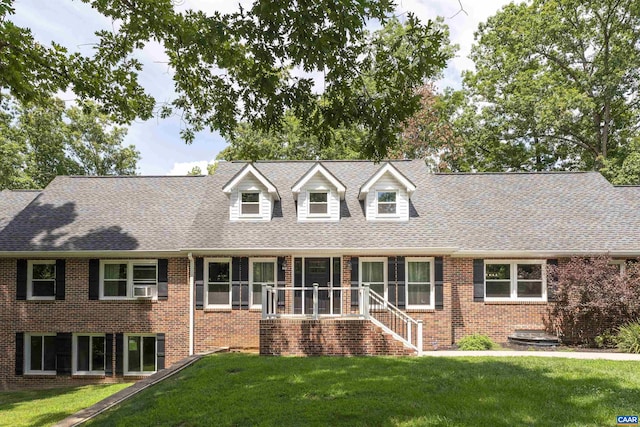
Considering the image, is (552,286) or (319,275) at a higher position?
(319,275)

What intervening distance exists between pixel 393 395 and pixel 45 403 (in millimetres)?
9405

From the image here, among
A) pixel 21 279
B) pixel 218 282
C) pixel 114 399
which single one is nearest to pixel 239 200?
pixel 218 282

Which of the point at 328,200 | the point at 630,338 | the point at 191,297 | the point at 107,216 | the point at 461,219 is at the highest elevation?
the point at 328,200

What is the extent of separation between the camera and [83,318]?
14.8 m

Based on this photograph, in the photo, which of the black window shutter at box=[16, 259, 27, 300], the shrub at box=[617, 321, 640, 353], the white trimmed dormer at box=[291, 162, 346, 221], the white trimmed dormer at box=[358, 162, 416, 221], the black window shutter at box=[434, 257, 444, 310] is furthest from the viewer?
the white trimmed dormer at box=[291, 162, 346, 221]

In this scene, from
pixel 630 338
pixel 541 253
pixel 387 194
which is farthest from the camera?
pixel 387 194

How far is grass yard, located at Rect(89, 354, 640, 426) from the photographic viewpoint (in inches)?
234

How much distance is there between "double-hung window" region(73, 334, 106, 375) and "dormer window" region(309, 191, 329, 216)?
845 cm

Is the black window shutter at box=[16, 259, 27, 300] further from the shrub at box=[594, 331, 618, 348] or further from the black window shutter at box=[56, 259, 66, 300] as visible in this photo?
the shrub at box=[594, 331, 618, 348]

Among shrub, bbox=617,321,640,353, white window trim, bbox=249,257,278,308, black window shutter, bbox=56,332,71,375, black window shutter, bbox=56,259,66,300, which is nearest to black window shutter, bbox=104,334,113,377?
black window shutter, bbox=56,332,71,375

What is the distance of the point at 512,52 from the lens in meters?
26.2

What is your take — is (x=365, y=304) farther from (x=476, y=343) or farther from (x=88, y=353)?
(x=88, y=353)

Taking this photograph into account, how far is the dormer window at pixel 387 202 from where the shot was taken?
16.0m

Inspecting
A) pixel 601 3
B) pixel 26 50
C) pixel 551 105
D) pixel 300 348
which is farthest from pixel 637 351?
pixel 601 3
